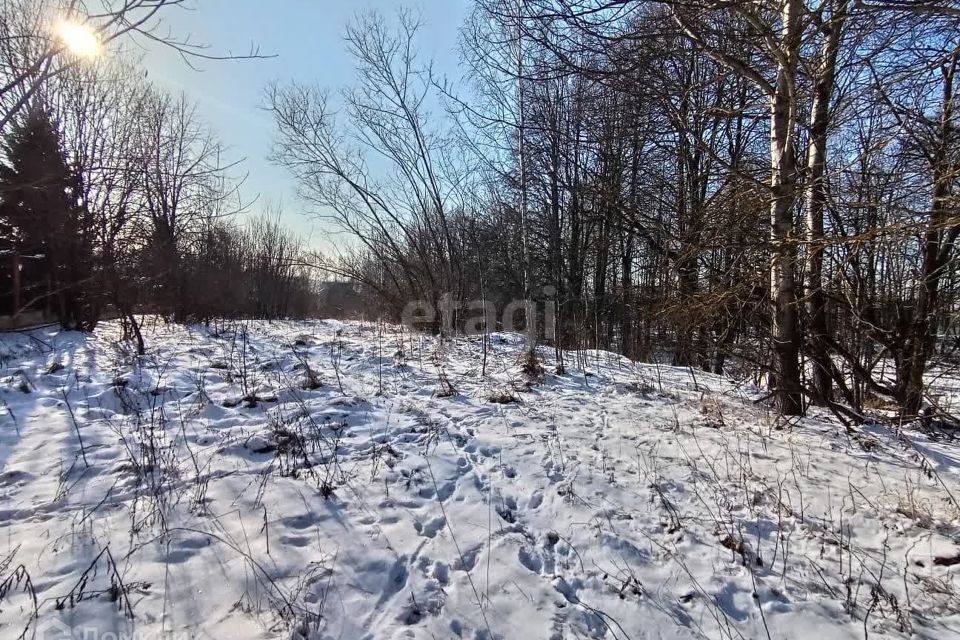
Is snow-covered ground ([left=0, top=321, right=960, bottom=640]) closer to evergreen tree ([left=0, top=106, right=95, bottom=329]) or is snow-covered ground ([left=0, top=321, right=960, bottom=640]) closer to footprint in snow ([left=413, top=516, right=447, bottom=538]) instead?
footprint in snow ([left=413, top=516, right=447, bottom=538])

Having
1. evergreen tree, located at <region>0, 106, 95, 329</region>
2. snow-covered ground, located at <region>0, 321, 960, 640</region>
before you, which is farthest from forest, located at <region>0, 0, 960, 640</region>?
evergreen tree, located at <region>0, 106, 95, 329</region>

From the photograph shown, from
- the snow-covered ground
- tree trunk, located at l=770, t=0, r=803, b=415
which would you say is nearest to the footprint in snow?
the snow-covered ground

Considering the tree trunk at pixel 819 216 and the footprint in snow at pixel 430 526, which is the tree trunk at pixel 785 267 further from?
the footprint in snow at pixel 430 526

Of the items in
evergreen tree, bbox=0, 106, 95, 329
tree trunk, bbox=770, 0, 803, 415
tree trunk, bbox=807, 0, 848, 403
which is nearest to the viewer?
tree trunk, bbox=770, 0, 803, 415

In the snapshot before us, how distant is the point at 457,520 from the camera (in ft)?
7.67

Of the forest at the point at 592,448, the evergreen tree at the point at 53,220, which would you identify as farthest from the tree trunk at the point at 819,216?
the evergreen tree at the point at 53,220

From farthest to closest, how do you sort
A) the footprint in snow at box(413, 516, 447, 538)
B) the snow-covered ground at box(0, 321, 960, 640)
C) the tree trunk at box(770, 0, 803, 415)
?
the tree trunk at box(770, 0, 803, 415), the footprint in snow at box(413, 516, 447, 538), the snow-covered ground at box(0, 321, 960, 640)

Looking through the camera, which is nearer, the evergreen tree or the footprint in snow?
the footprint in snow

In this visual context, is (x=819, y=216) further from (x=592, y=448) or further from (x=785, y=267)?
(x=592, y=448)

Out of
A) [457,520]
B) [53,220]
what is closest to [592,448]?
[457,520]

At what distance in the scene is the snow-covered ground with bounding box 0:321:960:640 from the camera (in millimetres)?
1656

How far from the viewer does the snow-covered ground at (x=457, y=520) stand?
166 cm

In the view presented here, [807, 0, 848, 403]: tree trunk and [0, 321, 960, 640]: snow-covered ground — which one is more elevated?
[807, 0, 848, 403]: tree trunk

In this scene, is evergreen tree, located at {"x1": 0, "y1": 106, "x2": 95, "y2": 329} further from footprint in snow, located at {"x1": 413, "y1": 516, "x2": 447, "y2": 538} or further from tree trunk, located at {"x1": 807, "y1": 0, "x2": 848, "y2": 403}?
tree trunk, located at {"x1": 807, "y1": 0, "x2": 848, "y2": 403}
